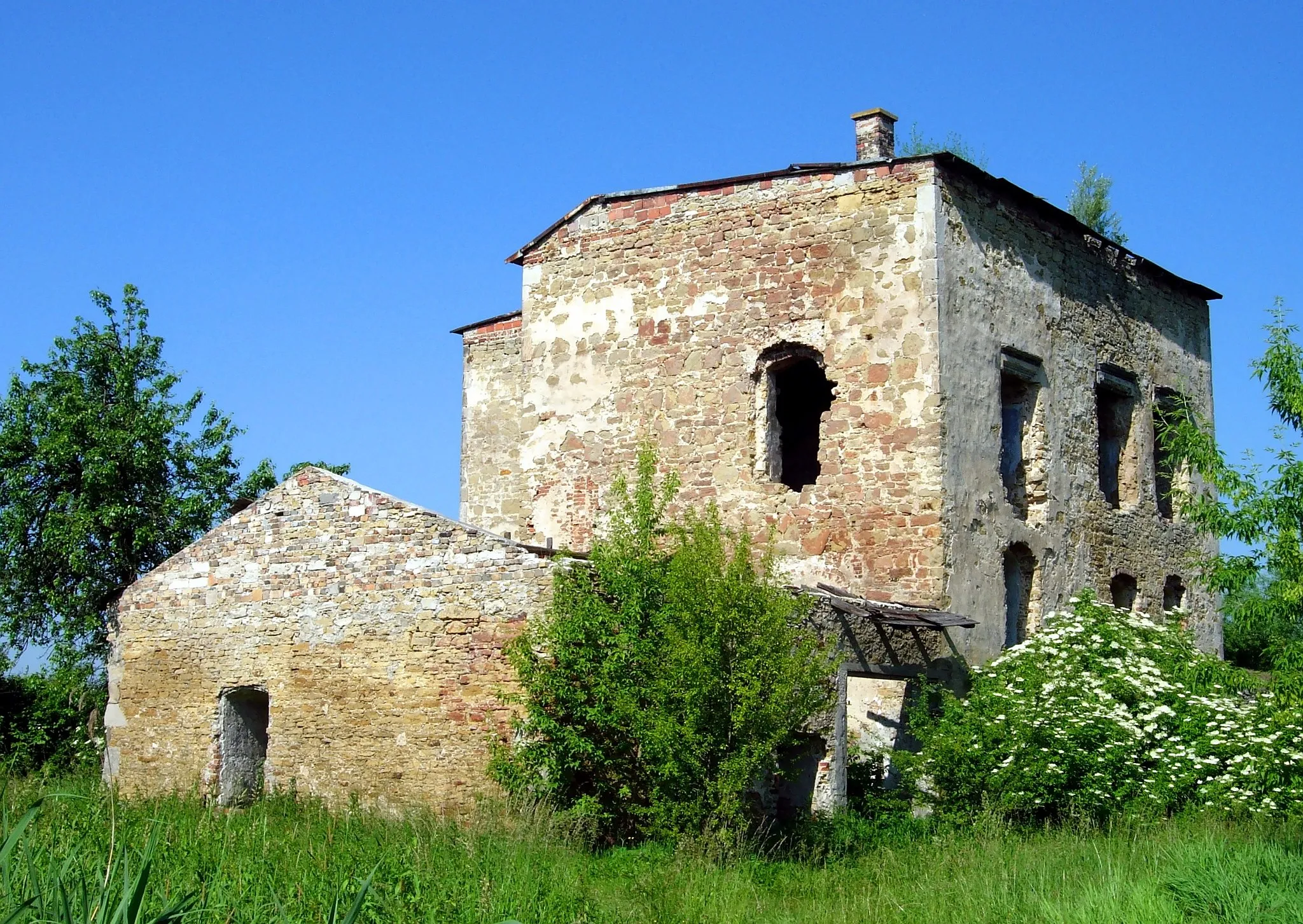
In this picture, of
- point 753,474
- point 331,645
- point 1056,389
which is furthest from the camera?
point 1056,389

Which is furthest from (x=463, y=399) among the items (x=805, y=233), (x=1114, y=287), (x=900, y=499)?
(x=1114, y=287)

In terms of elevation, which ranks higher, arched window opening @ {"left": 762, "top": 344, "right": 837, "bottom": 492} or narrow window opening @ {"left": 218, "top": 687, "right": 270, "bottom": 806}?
arched window opening @ {"left": 762, "top": 344, "right": 837, "bottom": 492}

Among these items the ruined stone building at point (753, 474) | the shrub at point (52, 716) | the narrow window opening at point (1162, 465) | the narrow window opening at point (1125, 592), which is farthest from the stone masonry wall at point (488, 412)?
the narrow window opening at point (1162, 465)

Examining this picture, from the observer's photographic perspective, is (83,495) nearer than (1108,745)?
No

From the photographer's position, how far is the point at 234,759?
14.2m

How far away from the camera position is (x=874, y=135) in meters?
17.5

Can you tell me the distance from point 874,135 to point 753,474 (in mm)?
4997

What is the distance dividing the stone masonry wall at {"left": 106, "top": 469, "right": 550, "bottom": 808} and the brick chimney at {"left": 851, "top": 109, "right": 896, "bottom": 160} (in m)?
8.37

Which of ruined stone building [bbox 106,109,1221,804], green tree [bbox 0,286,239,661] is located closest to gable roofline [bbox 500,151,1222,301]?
ruined stone building [bbox 106,109,1221,804]

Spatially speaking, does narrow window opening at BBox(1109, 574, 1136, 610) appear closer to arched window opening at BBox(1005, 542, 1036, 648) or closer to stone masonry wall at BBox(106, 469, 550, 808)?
arched window opening at BBox(1005, 542, 1036, 648)

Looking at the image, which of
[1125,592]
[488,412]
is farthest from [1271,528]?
[488,412]

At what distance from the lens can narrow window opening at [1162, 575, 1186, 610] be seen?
19.8 metres

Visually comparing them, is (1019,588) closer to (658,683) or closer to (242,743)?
(658,683)

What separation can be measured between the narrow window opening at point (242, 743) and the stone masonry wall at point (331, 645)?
0.12 metres
